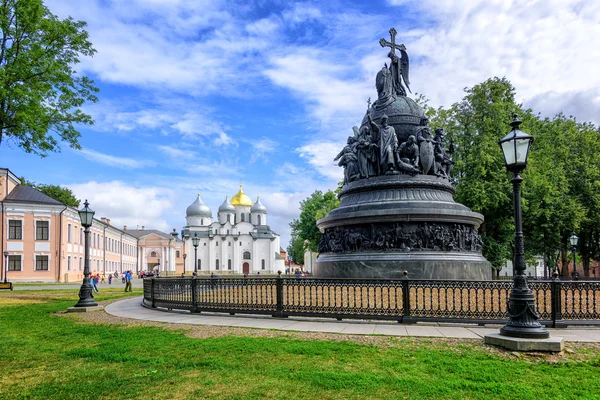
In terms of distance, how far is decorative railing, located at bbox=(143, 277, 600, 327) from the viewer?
32.5 ft

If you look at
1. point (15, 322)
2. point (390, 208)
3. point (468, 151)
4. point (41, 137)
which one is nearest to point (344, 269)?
point (390, 208)

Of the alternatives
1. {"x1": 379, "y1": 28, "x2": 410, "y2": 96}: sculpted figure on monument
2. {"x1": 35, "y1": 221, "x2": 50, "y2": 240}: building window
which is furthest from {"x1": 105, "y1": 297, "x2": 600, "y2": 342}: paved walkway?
{"x1": 35, "y1": 221, "x2": 50, "y2": 240}: building window

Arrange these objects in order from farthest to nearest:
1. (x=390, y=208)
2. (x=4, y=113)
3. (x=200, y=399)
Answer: (x=4, y=113) < (x=390, y=208) < (x=200, y=399)

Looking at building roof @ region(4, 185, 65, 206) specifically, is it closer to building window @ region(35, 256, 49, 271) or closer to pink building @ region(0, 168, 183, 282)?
pink building @ region(0, 168, 183, 282)

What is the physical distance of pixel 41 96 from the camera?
843 inches

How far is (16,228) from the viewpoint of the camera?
1896 inches

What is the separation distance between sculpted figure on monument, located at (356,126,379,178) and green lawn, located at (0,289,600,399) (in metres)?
13.2

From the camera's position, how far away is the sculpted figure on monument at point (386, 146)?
2016 centimetres

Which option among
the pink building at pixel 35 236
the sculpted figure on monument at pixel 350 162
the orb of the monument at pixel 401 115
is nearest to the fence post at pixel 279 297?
the sculpted figure on monument at pixel 350 162

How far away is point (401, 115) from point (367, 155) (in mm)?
2558

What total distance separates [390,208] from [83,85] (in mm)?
16539

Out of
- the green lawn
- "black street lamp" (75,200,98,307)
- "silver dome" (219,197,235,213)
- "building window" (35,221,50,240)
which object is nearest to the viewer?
the green lawn

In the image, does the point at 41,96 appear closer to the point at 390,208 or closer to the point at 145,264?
the point at 390,208

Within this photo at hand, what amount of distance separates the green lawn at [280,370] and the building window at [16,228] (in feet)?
150
